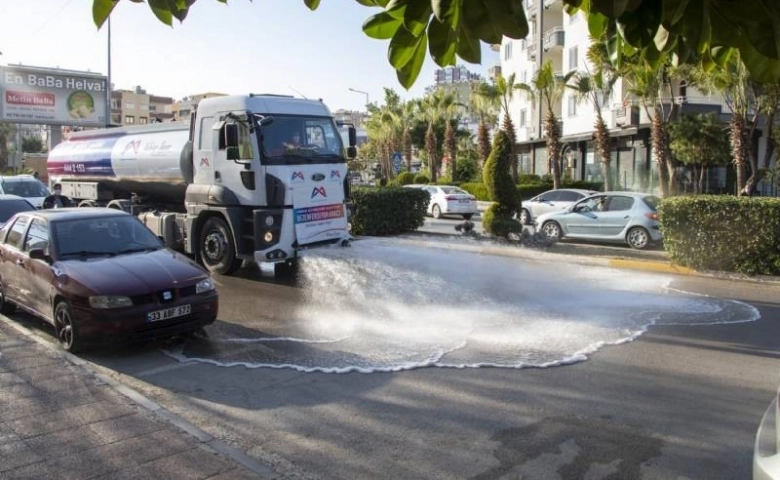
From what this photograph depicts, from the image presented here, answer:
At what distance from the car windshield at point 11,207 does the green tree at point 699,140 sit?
23.7 metres

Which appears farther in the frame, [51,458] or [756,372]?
[756,372]

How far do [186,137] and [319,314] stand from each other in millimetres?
5507

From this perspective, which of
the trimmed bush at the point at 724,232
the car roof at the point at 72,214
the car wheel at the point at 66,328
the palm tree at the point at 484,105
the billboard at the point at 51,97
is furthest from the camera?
the billboard at the point at 51,97

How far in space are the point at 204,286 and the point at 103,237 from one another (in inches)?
65.3

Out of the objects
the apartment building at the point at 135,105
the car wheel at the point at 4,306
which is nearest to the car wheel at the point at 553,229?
the car wheel at the point at 4,306

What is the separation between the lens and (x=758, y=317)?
8938 mm

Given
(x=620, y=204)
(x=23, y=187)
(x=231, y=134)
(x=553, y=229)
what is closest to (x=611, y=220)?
(x=620, y=204)

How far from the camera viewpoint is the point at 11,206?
1416 cm

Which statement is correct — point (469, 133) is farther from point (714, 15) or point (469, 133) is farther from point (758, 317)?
point (714, 15)

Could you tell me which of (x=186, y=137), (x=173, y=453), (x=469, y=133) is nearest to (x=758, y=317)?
(x=173, y=453)

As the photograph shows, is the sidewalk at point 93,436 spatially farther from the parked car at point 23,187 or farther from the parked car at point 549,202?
the parked car at point 549,202

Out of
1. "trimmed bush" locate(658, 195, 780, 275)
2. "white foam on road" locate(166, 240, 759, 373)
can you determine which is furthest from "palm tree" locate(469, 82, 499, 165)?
"trimmed bush" locate(658, 195, 780, 275)

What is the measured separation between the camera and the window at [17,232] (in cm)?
868

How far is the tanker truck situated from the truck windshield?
0.02 m
